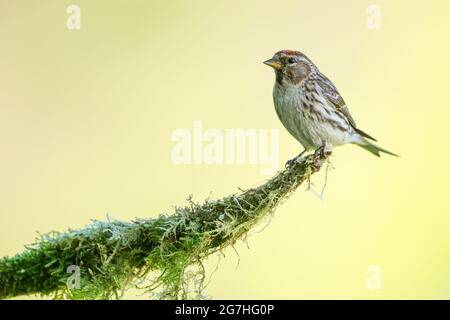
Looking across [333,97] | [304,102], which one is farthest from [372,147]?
[304,102]

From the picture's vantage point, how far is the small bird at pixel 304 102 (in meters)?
4.49

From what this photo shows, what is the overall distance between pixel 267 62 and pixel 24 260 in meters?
2.35

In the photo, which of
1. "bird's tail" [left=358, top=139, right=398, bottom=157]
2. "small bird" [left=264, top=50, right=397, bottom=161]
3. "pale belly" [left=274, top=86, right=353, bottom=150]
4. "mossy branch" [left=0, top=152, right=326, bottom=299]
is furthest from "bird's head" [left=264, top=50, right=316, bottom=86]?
"mossy branch" [left=0, top=152, right=326, bottom=299]

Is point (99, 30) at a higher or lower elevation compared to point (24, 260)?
higher

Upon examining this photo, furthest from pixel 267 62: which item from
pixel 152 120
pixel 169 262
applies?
pixel 152 120

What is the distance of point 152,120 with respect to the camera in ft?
23.3

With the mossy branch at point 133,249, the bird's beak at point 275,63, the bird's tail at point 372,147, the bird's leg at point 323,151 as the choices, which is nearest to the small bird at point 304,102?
the bird's beak at point 275,63

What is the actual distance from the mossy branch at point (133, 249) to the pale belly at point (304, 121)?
1.74m

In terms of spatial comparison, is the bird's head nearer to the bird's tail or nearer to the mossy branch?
the bird's tail

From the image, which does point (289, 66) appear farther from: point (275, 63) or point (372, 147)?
point (372, 147)

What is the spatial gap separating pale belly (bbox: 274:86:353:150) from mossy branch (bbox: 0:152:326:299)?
1.74 metres

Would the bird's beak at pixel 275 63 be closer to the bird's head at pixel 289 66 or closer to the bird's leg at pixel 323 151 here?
the bird's head at pixel 289 66

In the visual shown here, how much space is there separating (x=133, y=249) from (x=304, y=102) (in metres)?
2.18
